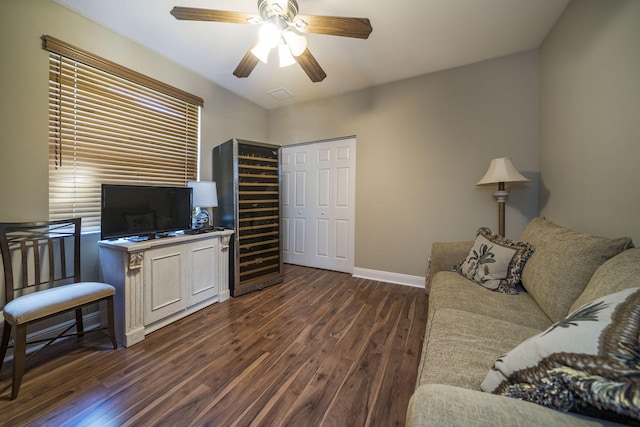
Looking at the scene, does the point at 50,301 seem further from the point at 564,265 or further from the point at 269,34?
the point at 564,265

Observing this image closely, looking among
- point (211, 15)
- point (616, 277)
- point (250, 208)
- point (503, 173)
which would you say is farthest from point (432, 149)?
point (211, 15)

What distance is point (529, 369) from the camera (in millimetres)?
610

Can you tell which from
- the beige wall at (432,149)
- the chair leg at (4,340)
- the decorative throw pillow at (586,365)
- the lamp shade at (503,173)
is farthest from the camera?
the beige wall at (432,149)

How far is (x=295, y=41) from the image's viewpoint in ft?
5.30

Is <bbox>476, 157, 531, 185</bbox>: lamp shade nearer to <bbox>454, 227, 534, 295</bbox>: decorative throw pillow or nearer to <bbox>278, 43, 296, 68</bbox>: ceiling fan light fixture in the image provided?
<bbox>454, 227, 534, 295</bbox>: decorative throw pillow

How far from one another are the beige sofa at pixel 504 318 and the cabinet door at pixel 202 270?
2050 millimetres

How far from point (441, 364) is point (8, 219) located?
8.96 feet

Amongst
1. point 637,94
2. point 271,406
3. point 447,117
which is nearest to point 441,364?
point 271,406

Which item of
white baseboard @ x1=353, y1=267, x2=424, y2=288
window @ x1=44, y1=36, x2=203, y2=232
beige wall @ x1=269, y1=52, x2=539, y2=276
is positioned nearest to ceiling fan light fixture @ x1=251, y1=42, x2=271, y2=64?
window @ x1=44, y1=36, x2=203, y2=232

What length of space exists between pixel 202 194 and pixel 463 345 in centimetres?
253

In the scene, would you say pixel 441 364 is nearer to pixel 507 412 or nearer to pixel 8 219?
pixel 507 412

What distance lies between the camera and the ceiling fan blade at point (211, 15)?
1.46m

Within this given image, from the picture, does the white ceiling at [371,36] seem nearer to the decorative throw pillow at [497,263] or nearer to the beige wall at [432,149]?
the beige wall at [432,149]

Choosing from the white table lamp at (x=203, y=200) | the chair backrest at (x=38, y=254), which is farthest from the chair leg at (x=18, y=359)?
the white table lamp at (x=203, y=200)
